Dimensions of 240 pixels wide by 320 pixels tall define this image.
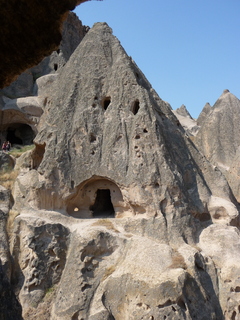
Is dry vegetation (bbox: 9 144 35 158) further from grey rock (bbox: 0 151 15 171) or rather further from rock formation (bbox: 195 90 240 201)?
rock formation (bbox: 195 90 240 201)

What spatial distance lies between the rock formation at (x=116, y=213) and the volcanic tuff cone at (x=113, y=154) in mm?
24

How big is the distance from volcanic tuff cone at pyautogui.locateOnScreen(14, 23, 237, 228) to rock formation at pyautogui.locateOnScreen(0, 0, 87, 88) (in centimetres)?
555

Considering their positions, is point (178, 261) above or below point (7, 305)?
above

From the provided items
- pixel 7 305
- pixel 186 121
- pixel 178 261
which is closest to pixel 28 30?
pixel 7 305

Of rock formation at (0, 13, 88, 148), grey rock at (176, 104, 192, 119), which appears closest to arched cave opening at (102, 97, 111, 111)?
rock formation at (0, 13, 88, 148)

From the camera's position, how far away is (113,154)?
8016 mm

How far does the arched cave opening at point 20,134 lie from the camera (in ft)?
55.7

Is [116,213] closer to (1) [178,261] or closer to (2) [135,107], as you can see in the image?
(1) [178,261]

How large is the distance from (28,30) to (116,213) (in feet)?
20.3

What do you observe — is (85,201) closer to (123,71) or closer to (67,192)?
(67,192)

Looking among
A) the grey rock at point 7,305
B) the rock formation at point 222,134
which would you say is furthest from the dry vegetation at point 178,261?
the rock formation at point 222,134

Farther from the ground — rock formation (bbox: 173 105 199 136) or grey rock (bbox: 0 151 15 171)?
rock formation (bbox: 173 105 199 136)

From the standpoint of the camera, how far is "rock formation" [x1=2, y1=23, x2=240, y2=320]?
6133mm

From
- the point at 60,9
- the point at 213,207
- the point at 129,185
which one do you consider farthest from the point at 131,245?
the point at 60,9
